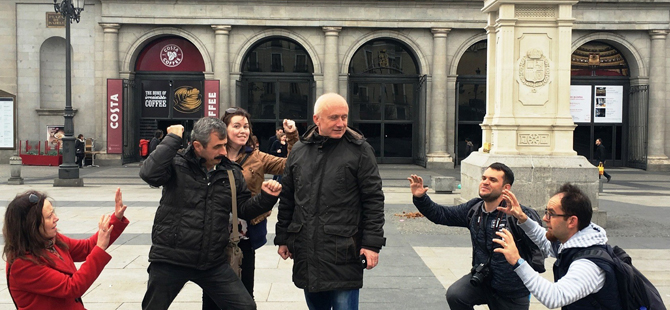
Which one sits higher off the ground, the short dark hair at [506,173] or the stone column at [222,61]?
the stone column at [222,61]

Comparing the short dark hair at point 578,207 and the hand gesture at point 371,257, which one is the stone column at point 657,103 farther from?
the hand gesture at point 371,257


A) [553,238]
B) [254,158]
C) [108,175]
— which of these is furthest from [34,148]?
[553,238]

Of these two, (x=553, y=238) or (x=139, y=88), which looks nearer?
(x=553, y=238)

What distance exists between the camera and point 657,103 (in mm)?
28016

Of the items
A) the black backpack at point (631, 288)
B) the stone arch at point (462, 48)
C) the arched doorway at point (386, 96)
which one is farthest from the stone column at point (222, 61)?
the black backpack at point (631, 288)

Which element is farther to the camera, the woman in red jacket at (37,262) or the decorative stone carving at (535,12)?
the decorative stone carving at (535,12)

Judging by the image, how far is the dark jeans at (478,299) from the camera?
4.14 m

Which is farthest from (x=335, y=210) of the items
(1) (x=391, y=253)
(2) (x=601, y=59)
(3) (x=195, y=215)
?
(2) (x=601, y=59)

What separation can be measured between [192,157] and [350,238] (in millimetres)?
1204

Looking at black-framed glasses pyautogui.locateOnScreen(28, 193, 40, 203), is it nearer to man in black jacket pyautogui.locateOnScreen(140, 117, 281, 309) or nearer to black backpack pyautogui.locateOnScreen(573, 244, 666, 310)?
man in black jacket pyautogui.locateOnScreen(140, 117, 281, 309)

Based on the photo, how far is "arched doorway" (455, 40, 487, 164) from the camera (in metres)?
29.3

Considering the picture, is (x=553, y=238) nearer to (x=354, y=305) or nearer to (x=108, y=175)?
(x=354, y=305)

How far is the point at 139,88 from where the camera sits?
28.9m

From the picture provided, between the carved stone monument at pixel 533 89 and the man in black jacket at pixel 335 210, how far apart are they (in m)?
6.88
